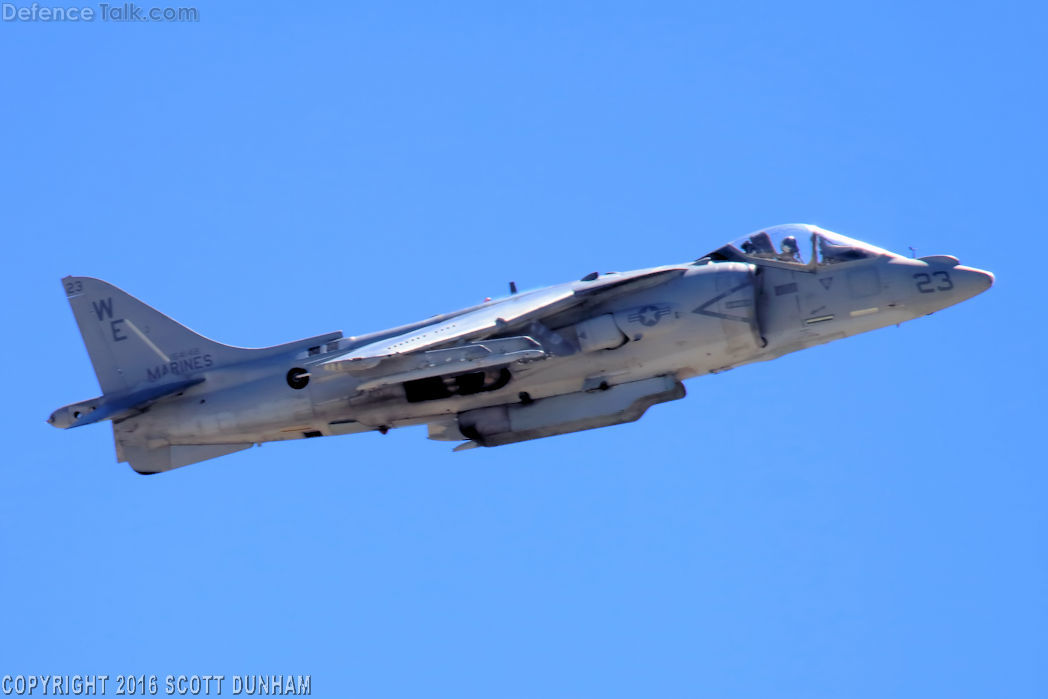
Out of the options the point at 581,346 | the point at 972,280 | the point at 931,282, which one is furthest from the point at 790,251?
the point at 581,346

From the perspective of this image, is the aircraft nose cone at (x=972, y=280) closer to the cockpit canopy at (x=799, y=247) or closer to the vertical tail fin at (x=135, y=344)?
the cockpit canopy at (x=799, y=247)

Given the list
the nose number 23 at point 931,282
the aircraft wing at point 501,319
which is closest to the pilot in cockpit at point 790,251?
the aircraft wing at point 501,319

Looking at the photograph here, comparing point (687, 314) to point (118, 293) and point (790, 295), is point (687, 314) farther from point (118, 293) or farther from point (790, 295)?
point (118, 293)

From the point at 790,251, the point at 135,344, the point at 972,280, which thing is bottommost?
the point at 972,280

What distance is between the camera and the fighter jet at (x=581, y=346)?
21.0 m

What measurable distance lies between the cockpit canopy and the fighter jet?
0.02 meters

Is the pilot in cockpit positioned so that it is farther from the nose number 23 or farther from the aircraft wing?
the nose number 23

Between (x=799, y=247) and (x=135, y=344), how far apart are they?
1036 cm

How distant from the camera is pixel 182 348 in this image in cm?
2306

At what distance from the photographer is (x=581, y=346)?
2109cm

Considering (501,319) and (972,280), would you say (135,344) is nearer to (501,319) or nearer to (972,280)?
(501,319)

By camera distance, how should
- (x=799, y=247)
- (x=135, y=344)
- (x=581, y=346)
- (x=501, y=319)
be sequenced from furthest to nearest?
(x=135, y=344), (x=799, y=247), (x=581, y=346), (x=501, y=319)

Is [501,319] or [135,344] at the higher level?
[135,344]

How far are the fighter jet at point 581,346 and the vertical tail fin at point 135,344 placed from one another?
0.67 m
